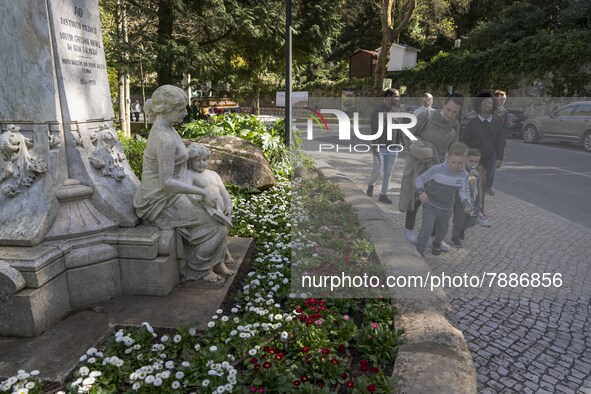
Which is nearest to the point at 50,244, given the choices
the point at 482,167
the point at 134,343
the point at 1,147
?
the point at 1,147

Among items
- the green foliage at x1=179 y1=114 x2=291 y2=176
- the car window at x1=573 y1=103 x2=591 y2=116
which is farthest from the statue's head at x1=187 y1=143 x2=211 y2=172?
the green foliage at x1=179 y1=114 x2=291 y2=176

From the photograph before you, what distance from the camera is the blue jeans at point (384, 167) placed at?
10.2ft

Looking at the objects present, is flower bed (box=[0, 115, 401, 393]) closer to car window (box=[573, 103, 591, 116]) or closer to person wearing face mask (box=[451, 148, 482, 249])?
person wearing face mask (box=[451, 148, 482, 249])

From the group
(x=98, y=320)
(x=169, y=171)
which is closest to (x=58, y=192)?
(x=169, y=171)

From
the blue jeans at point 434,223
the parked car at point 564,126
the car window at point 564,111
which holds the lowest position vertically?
the blue jeans at point 434,223

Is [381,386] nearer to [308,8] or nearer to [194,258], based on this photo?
[194,258]

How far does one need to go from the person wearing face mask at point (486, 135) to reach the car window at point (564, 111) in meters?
0.65

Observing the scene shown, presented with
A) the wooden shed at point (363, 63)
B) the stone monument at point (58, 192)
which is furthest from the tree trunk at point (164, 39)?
the wooden shed at point (363, 63)

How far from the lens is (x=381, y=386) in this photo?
2264 mm

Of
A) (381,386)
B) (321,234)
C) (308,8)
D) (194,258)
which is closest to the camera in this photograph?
(381,386)

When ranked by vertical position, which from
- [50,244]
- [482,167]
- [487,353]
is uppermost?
[482,167]

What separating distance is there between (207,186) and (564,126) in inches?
115

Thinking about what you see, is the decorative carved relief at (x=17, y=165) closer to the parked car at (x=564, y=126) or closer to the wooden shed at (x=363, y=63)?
the parked car at (x=564, y=126)

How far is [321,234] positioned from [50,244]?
8.51 feet
